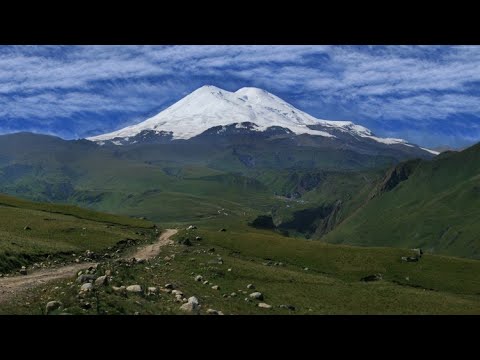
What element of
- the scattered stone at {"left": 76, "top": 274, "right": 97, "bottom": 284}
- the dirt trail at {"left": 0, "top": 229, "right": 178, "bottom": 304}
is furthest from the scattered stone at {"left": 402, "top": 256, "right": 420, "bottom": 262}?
the scattered stone at {"left": 76, "top": 274, "right": 97, "bottom": 284}

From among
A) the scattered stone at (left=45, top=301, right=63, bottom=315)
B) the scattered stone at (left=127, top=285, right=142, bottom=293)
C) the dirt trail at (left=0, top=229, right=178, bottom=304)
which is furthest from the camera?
the scattered stone at (left=127, top=285, right=142, bottom=293)

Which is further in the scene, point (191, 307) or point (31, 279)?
point (31, 279)

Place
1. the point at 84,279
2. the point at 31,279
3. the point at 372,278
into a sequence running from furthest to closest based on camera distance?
the point at 372,278, the point at 31,279, the point at 84,279

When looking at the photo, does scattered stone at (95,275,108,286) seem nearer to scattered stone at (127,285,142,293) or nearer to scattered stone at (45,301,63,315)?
scattered stone at (127,285,142,293)

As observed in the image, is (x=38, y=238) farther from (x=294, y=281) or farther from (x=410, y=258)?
(x=410, y=258)

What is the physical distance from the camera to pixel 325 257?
8388 cm

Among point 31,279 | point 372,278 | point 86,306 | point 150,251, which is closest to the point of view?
point 86,306

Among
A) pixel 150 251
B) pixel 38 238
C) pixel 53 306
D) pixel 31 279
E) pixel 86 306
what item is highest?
pixel 53 306

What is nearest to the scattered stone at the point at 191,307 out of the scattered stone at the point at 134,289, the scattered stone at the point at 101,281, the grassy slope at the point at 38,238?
the scattered stone at the point at 134,289

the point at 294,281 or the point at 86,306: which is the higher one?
the point at 86,306

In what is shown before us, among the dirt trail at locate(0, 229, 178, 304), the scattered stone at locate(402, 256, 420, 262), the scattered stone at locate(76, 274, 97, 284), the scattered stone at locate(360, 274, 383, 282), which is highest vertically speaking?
the scattered stone at locate(76, 274, 97, 284)

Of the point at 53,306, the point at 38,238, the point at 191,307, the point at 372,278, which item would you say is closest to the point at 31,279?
the point at 191,307

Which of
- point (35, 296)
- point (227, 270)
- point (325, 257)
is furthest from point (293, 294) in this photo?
point (325, 257)
